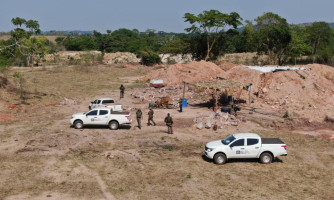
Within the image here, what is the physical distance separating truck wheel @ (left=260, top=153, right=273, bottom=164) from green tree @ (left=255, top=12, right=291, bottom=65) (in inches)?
1836

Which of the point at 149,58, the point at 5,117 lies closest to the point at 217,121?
the point at 5,117

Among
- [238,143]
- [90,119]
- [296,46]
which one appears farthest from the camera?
[296,46]

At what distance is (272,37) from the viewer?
6125 cm

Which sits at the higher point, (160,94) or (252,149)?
(160,94)

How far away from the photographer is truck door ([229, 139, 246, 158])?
59.7 ft

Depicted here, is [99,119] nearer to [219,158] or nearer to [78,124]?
[78,124]

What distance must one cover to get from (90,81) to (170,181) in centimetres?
3919

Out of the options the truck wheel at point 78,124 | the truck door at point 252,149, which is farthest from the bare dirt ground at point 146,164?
the truck door at point 252,149

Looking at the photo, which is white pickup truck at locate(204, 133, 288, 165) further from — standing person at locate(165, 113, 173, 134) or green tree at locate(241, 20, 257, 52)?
green tree at locate(241, 20, 257, 52)

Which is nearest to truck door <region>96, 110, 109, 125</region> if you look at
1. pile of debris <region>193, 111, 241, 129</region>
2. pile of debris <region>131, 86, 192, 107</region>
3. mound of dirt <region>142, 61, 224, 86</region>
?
pile of debris <region>193, 111, 241, 129</region>

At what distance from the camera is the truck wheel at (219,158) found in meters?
18.2

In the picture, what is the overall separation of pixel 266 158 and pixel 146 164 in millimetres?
6969

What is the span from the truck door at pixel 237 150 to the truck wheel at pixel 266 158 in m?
1.14

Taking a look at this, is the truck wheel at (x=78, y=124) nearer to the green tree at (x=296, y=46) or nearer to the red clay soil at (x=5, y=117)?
the red clay soil at (x=5, y=117)
